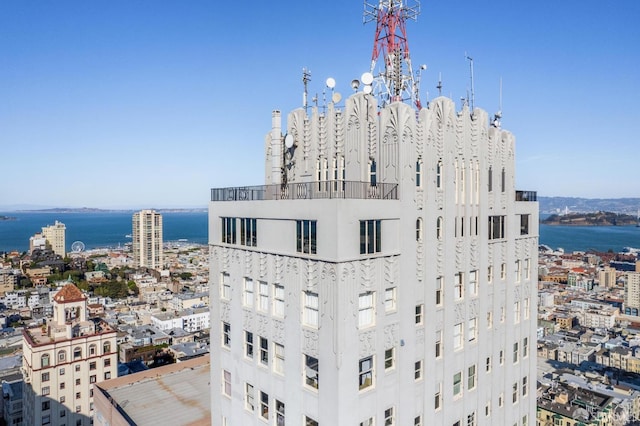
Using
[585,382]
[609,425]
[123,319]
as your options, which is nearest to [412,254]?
[609,425]

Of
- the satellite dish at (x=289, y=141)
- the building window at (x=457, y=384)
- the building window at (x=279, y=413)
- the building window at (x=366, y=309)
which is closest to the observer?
the building window at (x=366, y=309)

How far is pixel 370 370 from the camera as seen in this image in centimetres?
1714

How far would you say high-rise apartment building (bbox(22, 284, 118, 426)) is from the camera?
55594 millimetres

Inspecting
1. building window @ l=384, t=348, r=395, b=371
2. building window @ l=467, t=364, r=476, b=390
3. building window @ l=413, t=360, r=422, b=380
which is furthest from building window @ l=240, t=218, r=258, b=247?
building window @ l=467, t=364, r=476, b=390

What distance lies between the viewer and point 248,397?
66.0 feet

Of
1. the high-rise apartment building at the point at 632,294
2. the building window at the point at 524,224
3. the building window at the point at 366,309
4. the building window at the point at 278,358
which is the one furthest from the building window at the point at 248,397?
the high-rise apartment building at the point at 632,294

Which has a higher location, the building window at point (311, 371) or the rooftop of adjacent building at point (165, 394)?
the building window at point (311, 371)

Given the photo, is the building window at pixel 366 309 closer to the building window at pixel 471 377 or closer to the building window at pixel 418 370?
the building window at pixel 418 370

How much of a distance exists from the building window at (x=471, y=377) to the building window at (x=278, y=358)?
31.1 ft

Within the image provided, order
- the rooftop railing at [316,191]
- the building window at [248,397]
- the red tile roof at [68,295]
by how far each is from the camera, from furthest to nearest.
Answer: the red tile roof at [68,295]
the building window at [248,397]
the rooftop railing at [316,191]

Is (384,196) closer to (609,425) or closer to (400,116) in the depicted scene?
(400,116)

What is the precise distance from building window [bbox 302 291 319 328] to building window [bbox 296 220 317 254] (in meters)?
1.70

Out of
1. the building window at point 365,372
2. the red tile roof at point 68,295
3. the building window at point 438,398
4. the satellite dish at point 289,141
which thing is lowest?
the red tile roof at point 68,295

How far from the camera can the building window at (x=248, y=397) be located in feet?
65.6
